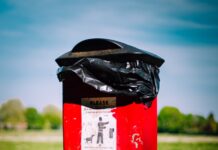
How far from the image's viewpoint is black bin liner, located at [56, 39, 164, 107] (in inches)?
108

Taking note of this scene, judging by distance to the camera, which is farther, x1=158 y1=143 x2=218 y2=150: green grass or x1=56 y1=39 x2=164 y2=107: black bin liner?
x1=158 y1=143 x2=218 y2=150: green grass

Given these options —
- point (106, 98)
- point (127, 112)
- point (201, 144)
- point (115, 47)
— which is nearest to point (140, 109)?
point (127, 112)

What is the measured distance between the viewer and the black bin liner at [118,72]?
2748mm

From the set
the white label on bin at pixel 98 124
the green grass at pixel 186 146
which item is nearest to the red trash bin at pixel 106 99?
the white label on bin at pixel 98 124

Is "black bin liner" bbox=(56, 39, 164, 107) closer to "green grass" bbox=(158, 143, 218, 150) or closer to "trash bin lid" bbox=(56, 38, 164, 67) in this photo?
"trash bin lid" bbox=(56, 38, 164, 67)

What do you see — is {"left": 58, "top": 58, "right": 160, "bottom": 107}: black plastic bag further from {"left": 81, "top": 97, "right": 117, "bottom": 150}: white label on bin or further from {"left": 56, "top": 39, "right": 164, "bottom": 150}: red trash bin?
{"left": 81, "top": 97, "right": 117, "bottom": 150}: white label on bin

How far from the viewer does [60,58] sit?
9.85 ft

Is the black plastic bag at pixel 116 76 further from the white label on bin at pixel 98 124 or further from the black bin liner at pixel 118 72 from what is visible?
the white label on bin at pixel 98 124

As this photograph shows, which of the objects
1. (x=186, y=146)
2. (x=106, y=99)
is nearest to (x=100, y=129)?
(x=106, y=99)

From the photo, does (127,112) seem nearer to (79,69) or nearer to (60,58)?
(79,69)

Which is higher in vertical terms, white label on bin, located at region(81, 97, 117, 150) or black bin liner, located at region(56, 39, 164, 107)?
black bin liner, located at region(56, 39, 164, 107)

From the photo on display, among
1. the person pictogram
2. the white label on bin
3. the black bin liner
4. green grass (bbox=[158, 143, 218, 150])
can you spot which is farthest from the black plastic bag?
green grass (bbox=[158, 143, 218, 150])

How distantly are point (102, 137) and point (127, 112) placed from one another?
310 mm

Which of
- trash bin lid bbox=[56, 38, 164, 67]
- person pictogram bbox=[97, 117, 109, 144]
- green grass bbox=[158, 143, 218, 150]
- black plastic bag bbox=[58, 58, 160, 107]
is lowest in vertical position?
green grass bbox=[158, 143, 218, 150]
